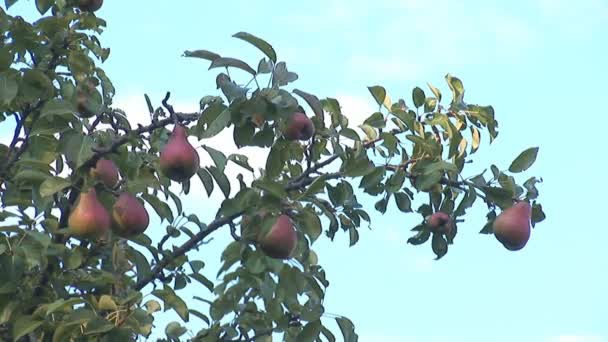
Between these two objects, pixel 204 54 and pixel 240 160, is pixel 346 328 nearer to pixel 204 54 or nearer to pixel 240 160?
pixel 240 160

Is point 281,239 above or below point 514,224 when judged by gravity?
below

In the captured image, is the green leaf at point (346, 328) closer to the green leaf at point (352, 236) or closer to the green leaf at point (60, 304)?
the green leaf at point (352, 236)

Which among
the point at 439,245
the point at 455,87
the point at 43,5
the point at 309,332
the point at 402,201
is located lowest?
the point at 309,332

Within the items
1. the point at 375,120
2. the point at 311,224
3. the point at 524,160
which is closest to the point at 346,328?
the point at 311,224

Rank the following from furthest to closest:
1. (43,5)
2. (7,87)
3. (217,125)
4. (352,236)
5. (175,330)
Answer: (43,5) < (175,330) < (352,236) < (7,87) < (217,125)

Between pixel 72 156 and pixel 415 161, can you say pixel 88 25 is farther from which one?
pixel 415 161

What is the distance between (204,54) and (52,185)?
0.55 m

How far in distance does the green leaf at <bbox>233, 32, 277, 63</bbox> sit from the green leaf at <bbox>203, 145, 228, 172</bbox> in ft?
1.00

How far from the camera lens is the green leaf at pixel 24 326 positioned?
320cm

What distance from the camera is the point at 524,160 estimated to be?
3506 millimetres

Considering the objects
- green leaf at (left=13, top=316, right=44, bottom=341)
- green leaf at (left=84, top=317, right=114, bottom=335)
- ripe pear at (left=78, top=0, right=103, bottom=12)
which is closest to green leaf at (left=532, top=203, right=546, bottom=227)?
green leaf at (left=84, top=317, right=114, bottom=335)

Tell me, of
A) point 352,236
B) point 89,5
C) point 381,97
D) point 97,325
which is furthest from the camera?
point 89,5

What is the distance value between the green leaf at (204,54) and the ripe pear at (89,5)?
1.41 meters

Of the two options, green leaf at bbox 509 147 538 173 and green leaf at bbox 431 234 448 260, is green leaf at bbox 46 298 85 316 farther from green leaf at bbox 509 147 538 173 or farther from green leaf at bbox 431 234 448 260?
green leaf at bbox 509 147 538 173
